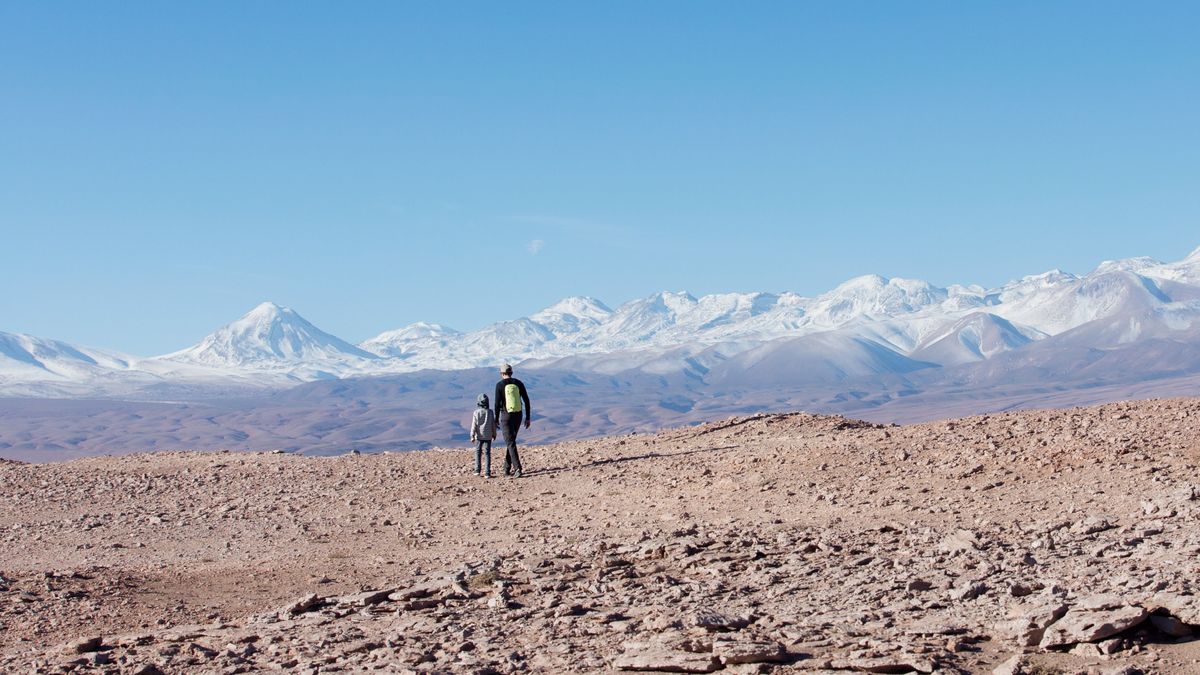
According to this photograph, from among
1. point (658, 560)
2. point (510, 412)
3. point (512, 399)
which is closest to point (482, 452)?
point (510, 412)

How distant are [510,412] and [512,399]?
23 cm

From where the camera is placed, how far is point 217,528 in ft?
57.9

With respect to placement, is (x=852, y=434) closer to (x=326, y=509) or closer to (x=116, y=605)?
(x=326, y=509)

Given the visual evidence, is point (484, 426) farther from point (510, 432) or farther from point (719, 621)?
point (719, 621)

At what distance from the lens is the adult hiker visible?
2159 centimetres

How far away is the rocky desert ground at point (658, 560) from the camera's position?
870cm

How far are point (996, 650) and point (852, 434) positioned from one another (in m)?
13.6

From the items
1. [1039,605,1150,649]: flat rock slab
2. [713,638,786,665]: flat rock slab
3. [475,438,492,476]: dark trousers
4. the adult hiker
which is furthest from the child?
[1039,605,1150,649]: flat rock slab

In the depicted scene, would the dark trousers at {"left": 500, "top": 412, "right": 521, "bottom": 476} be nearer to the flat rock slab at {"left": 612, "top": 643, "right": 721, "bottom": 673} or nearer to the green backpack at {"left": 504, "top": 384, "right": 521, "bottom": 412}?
the green backpack at {"left": 504, "top": 384, "right": 521, "bottom": 412}

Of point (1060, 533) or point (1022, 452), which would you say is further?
point (1022, 452)

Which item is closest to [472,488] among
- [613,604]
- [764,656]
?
[613,604]

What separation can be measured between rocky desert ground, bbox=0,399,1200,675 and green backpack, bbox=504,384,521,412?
132cm

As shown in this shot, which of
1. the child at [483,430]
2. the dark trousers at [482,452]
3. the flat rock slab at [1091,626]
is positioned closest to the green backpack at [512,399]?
the child at [483,430]

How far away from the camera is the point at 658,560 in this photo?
12.2m
